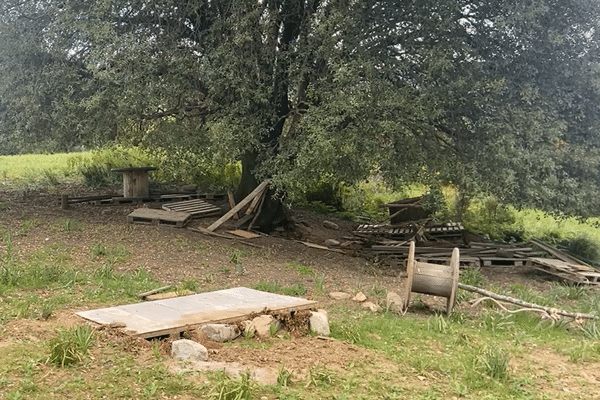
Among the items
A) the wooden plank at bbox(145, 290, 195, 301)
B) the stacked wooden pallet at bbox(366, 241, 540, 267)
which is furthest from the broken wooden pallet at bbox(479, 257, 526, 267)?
the wooden plank at bbox(145, 290, 195, 301)

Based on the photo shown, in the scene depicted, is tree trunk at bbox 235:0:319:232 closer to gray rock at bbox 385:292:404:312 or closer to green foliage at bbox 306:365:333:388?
gray rock at bbox 385:292:404:312

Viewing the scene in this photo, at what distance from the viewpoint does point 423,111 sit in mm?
12477

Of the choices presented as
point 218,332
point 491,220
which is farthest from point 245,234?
point 491,220

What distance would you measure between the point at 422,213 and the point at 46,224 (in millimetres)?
10038

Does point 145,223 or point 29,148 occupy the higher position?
point 29,148

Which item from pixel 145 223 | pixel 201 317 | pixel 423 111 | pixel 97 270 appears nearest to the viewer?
pixel 201 317

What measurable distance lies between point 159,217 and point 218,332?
9.08 m

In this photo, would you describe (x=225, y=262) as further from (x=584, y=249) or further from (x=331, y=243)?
(x=584, y=249)

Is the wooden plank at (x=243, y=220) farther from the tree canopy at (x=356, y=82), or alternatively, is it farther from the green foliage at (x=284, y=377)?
the green foliage at (x=284, y=377)

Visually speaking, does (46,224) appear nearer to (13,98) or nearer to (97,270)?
(13,98)

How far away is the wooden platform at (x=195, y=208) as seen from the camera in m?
16.8

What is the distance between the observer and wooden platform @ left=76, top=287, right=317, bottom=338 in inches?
271

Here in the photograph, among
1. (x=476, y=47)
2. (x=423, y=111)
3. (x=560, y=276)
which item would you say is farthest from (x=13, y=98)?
(x=560, y=276)

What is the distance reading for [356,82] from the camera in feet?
40.7
